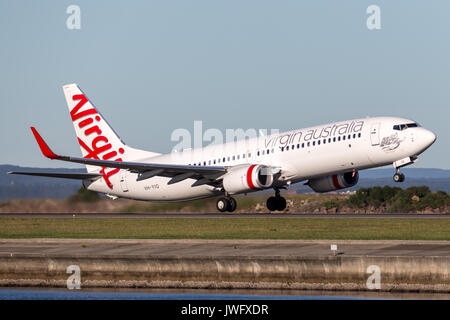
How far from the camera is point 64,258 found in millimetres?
31703

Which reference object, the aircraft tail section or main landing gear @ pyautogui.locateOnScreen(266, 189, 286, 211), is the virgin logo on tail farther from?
main landing gear @ pyautogui.locateOnScreen(266, 189, 286, 211)

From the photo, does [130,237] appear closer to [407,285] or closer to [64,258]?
[64,258]

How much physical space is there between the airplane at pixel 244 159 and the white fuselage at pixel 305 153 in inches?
2.2

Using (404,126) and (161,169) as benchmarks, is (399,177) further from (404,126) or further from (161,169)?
(161,169)

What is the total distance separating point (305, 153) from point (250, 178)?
3.70 meters

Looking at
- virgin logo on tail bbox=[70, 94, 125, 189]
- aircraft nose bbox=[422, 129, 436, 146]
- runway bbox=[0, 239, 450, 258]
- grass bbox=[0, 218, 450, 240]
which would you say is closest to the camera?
runway bbox=[0, 239, 450, 258]

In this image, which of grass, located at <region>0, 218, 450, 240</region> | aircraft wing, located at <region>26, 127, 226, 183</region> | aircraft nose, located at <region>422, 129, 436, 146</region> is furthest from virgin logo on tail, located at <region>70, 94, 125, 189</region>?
aircraft nose, located at <region>422, 129, 436, 146</region>

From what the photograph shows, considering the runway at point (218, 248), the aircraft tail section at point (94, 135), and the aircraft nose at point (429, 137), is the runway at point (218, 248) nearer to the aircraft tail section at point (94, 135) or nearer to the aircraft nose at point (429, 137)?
the aircraft nose at point (429, 137)

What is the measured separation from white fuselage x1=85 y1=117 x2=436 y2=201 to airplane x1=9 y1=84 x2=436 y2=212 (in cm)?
6

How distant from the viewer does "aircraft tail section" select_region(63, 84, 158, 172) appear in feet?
199

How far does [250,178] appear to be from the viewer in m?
51.1

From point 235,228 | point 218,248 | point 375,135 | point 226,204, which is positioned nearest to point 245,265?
point 218,248

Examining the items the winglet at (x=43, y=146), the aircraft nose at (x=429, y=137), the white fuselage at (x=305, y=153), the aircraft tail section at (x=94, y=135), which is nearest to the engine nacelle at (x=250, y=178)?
the white fuselage at (x=305, y=153)
